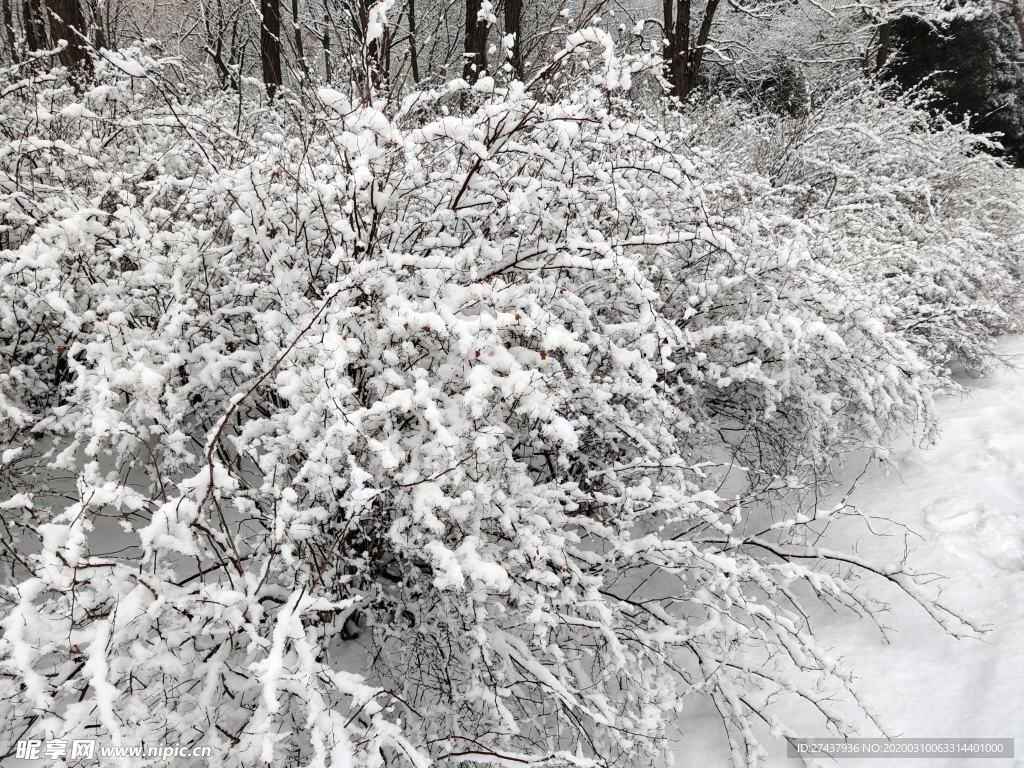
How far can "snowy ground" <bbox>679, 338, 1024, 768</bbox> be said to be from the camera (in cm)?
220

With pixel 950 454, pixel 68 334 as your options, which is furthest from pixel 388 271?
pixel 950 454

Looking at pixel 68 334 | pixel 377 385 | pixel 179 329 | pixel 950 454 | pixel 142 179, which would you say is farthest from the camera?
pixel 950 454

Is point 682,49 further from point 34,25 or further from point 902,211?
point 34,25

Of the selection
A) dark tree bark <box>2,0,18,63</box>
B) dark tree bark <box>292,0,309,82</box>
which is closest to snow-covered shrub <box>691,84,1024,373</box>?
dark tree bark <box>292,0,309,82</box>

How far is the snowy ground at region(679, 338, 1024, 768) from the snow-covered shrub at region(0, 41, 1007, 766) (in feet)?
0.44

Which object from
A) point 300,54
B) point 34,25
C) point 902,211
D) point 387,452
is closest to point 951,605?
point 387,452

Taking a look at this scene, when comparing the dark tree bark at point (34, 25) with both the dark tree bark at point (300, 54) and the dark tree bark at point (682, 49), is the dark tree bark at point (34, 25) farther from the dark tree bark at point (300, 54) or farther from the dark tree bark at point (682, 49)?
the dark tree bark at point (682, 49)

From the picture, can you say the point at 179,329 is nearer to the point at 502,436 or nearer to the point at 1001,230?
the point at 502,436

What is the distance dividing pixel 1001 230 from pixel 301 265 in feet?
24.0

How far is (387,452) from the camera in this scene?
1.70 metres

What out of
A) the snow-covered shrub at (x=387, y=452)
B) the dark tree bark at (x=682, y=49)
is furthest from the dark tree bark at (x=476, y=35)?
the snow-covered shrub at (x=387, y=452)

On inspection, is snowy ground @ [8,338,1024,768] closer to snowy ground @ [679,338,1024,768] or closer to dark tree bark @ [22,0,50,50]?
snowy ground @ [679,338,1024,768]

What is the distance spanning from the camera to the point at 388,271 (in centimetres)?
213

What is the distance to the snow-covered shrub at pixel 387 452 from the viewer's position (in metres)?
1.68
